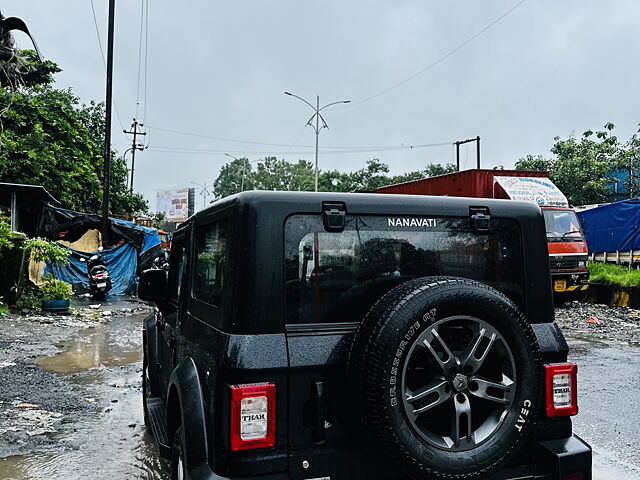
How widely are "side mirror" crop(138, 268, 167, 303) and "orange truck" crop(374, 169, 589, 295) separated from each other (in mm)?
10454

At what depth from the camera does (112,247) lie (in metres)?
18.2

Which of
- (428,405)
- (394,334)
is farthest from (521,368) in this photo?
(394,334)

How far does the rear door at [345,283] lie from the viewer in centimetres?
224

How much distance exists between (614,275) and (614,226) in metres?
3.63

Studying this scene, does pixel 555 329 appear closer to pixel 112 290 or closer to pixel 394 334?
pixel 394 334

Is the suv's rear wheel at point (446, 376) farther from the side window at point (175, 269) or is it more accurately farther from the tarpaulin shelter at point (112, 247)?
the tarpaulin shelter at point (112, 247)

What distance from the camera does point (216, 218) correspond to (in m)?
2.69

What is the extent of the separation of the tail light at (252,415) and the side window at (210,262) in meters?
0.50

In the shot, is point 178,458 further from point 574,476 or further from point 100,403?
point 100,403

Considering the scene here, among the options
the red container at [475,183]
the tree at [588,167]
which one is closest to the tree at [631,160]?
the tree at [588,167]

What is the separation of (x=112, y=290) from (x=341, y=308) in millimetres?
17128

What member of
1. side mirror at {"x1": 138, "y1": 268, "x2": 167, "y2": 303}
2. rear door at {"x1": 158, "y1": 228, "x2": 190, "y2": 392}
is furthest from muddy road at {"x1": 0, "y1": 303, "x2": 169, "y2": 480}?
side mirror at {"x1": 138, "y1": 268, "x2": 167, "y2": 303}

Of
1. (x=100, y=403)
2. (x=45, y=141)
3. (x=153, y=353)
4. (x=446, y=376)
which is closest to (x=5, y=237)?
(x=100, y=403)

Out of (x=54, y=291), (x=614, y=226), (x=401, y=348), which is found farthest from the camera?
(x=614, y=226)
